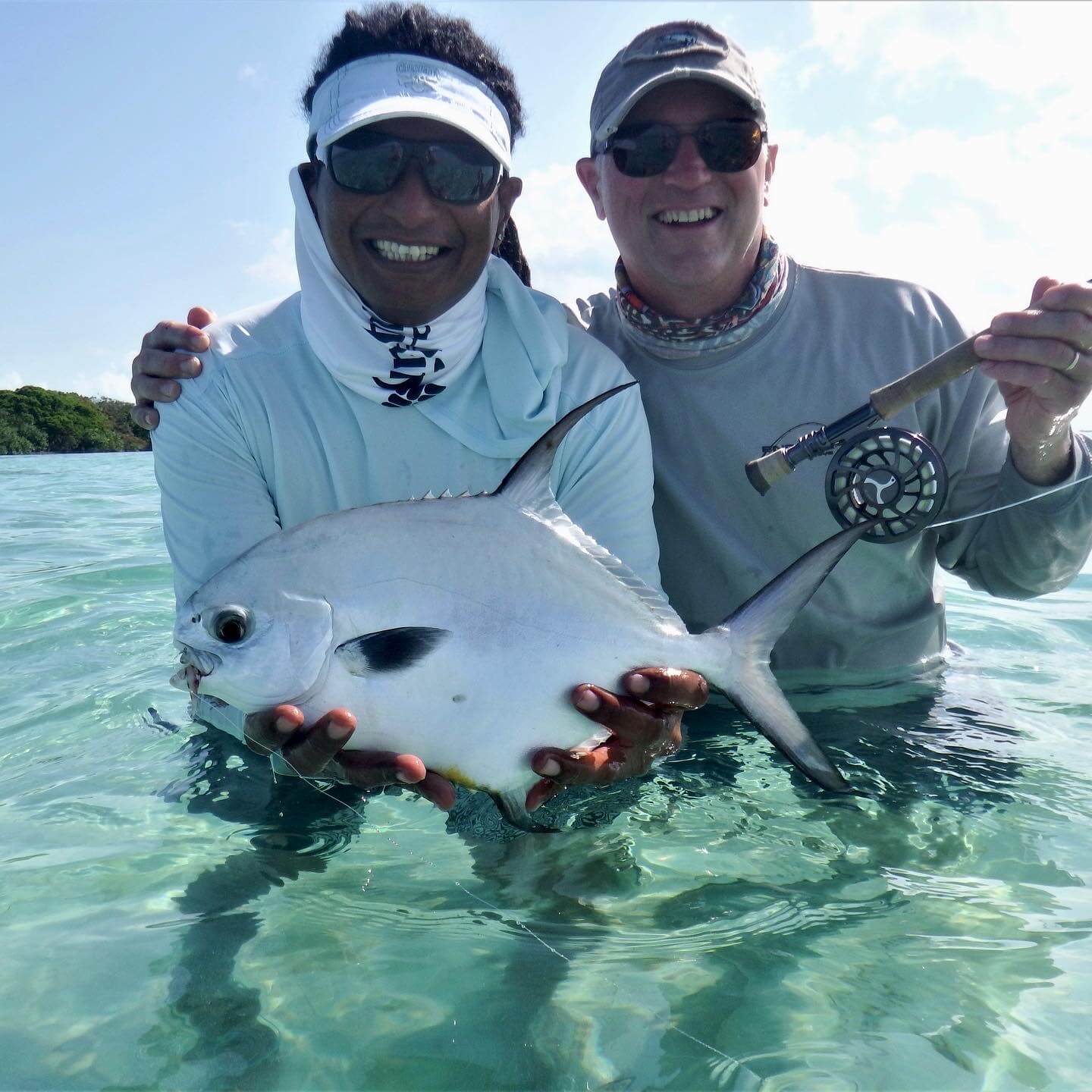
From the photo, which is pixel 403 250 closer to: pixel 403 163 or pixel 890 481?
pixel 403 163

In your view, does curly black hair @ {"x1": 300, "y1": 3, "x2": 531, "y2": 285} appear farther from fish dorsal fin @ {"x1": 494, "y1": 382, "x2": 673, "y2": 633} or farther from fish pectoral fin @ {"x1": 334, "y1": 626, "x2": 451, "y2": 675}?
fish pectoral fin @ {"x1": 334, "y1": 626, "x2": 451, "y2": 675}

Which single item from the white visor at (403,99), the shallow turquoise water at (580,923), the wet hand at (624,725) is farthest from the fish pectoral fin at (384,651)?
the white visor at (403,99)

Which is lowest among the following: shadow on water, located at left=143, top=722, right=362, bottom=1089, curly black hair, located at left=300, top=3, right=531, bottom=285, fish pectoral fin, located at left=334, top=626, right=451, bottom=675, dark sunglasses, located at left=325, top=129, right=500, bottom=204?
shadow on water, located at left=143, top=722, right=362, bottom=1089

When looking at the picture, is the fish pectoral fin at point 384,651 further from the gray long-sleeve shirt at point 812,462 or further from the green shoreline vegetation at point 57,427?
the green shoreline vegetation at point 57,427

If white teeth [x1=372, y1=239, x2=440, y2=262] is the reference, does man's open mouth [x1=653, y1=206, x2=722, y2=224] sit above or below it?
above

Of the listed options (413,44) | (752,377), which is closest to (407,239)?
(413,44)

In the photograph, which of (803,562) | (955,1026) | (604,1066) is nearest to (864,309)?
(803,562)

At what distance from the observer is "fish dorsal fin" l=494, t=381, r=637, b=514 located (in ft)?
6.93

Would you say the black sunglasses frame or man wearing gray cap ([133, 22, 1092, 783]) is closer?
the black sunglasses frame

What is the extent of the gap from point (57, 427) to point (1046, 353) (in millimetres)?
35520

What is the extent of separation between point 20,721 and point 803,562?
2.85 metres

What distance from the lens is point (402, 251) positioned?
103 inches

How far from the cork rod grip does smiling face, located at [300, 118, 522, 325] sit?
3.76 ft

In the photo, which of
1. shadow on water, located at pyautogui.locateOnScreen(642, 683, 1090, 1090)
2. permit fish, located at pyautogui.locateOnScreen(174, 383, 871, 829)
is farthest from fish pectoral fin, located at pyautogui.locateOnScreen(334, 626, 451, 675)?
shadow on water, located at pyautogui.locateOnScreen(642, 683, 1090, 1090)
